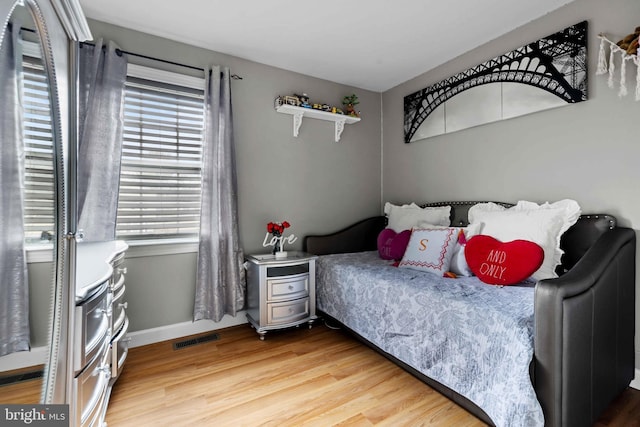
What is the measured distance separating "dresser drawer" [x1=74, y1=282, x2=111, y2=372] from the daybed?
5.19 feet

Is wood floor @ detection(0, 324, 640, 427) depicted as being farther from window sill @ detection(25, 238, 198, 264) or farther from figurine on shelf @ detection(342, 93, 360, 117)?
figurine on shelf @ detection(342, 93, 360, 117)

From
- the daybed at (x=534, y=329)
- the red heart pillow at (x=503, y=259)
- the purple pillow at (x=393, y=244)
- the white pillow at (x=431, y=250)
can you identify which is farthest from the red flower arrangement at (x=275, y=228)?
the red heart pillow at (x=503, y=259)

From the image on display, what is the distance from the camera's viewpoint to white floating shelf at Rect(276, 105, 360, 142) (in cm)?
295

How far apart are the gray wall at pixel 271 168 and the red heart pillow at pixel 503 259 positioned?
5.26 feet

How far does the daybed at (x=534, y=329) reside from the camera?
127 cm

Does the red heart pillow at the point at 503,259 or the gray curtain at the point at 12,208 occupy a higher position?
the gray curtain at the point at 12,208

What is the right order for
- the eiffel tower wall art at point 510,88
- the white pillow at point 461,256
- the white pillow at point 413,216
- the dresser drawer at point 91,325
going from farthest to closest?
the white pillow at point 413,216
the white pillow at point 461,256
the eiffel tower wall art at point 510,88
the dresser drawer at point 91,325

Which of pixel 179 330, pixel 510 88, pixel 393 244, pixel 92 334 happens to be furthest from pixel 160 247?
pixel 510 88

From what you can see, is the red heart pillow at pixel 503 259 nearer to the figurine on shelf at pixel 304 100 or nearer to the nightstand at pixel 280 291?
the nightstand at pixel 280 291

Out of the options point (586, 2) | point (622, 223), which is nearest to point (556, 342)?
point (622, 223)

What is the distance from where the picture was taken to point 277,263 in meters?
2.55

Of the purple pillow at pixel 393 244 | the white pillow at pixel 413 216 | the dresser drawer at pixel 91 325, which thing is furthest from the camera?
the white pillow at pixel 413 216

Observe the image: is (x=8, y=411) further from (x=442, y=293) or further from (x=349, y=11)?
(x=349, y=11)

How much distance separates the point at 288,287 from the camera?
2588mm
